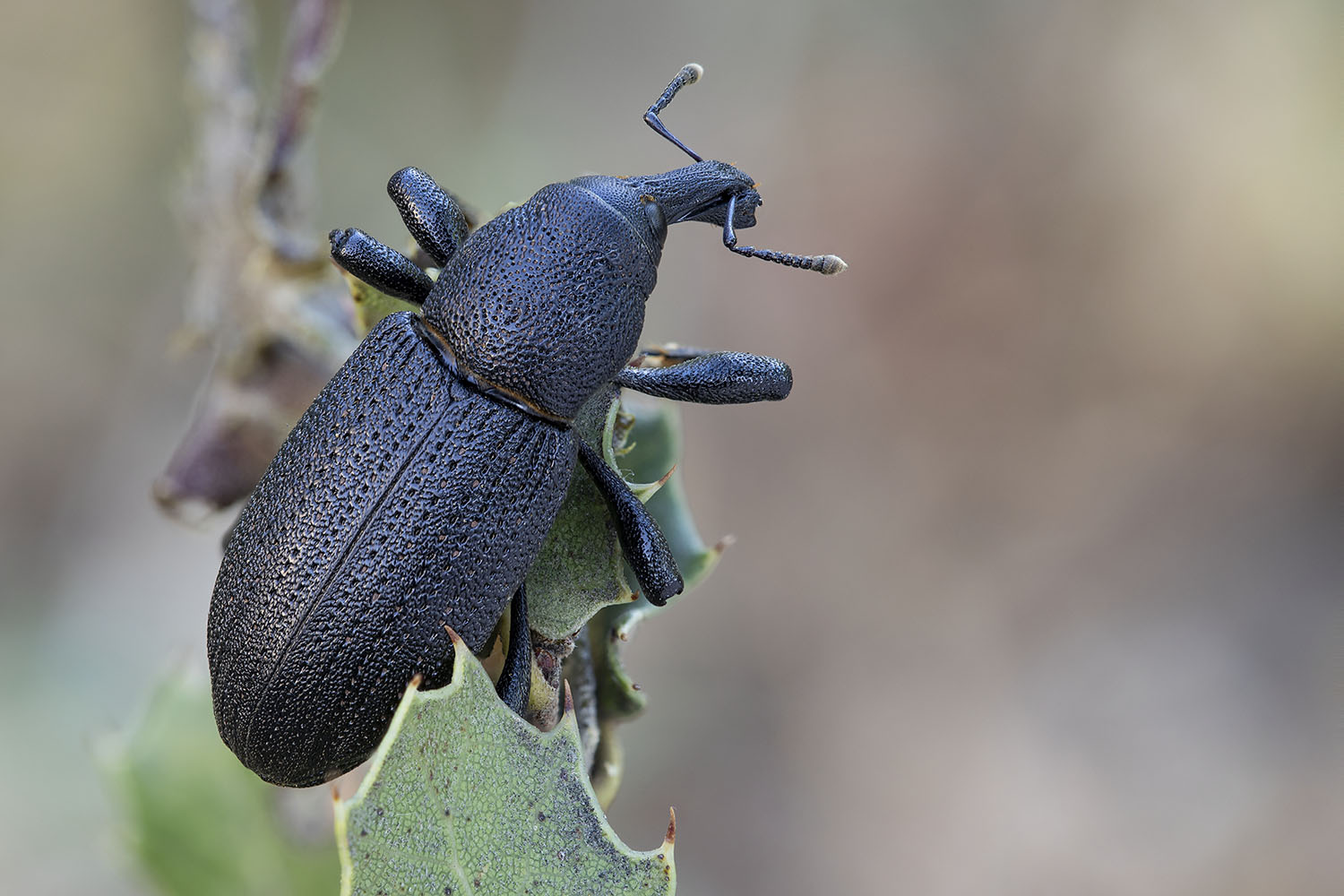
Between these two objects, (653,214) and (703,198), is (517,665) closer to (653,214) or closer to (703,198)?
(653,214)

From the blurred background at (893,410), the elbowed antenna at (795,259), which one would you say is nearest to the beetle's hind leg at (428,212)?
the elbowed antenna at (795,259)

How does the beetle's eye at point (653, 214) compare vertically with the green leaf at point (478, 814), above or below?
above

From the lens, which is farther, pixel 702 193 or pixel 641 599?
pixel 702 193

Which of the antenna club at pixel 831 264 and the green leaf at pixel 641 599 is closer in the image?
the green leaf at pixel 641 599

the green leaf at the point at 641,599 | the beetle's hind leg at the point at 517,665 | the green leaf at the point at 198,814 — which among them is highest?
the green leaf at the point at 641,599

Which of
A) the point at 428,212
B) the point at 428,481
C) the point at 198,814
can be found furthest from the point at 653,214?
the point at 198,814

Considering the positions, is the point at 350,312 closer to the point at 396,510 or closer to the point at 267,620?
the point at 396,510

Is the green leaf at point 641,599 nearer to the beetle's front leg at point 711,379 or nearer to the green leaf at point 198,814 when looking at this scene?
the beetle's front leg at point 711,379

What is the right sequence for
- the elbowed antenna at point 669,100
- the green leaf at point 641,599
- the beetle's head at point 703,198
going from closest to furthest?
the green leaf at point 641,599
the beetle's head at point 703,198
the elbowed antenna at point 669,100
